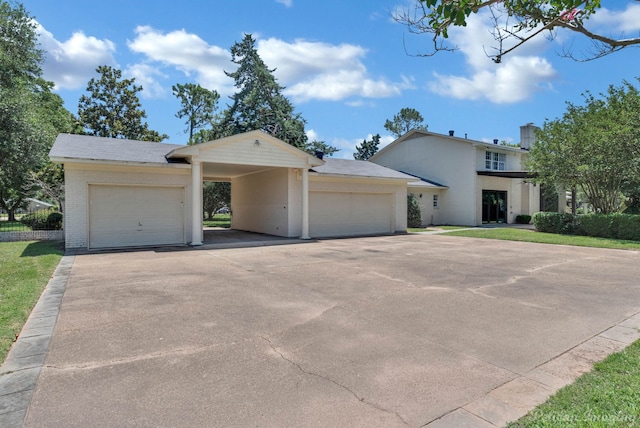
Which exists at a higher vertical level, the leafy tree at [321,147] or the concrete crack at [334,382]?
the leafy tree at [321,147]

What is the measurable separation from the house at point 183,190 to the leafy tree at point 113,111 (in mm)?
20614

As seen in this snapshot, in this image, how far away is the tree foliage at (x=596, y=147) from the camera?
16.3 meters

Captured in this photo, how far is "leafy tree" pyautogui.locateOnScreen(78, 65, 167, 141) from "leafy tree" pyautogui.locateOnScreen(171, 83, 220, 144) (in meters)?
5.06

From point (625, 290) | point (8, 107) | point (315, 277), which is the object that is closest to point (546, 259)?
point (625, 290)

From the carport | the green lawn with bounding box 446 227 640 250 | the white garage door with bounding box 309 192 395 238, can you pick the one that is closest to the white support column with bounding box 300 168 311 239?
the carport

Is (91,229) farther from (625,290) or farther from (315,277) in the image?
(625,290)

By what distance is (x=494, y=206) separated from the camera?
2662 centimetres

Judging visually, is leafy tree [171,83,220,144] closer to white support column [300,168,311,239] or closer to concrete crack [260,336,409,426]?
white support column [300,168,311,239]

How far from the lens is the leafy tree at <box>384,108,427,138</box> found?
52719mm

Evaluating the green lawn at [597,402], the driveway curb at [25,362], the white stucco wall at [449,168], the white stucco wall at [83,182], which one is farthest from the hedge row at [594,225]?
the driveway curb at [25,362]

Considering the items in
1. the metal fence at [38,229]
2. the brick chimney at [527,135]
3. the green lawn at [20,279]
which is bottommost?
the green lawn at [20,279]

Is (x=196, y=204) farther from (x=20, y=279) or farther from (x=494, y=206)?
(x=494, y=206)

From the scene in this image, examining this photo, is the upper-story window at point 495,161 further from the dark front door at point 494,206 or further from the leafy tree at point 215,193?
the leafy tree at point 215,193

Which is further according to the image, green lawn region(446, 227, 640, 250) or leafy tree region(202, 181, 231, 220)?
leafy tree region(202, 181, 231, 220)
